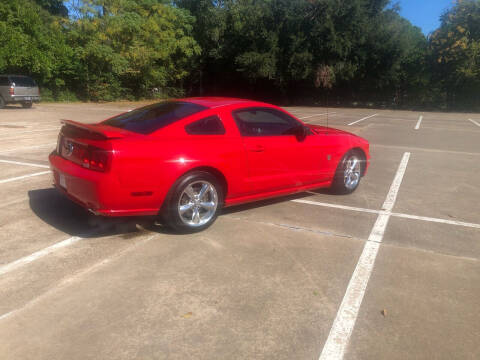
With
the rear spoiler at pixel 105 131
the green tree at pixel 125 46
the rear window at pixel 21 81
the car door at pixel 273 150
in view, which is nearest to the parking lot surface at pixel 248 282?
the car door at pixel 273 150

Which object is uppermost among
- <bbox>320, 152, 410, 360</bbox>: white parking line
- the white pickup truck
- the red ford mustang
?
the white pickup truck

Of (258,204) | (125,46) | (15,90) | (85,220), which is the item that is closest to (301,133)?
(258,204)

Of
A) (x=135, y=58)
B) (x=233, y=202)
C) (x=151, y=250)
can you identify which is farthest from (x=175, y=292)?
(x=135, y=58)

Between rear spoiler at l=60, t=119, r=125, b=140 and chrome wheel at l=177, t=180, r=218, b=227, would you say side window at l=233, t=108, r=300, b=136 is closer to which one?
chrome wheel at l=177, t=180, r=218, b=227

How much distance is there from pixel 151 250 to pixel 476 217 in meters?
4.32

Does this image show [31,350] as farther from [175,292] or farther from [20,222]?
[20,222]

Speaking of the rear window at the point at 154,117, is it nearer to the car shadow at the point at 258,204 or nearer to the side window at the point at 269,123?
the side window at the point at 269,123

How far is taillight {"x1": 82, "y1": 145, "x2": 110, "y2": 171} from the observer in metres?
4.16

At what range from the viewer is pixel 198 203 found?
478 cm

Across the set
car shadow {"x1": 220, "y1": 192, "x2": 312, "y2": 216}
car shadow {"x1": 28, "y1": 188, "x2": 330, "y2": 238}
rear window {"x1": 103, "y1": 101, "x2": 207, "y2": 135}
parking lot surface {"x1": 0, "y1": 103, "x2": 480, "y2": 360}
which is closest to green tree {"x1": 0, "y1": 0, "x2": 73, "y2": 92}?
parking lot surface {"x1": 0, "y1": 103, "x2": 480, "y2": 360}

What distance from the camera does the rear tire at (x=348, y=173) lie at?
6457 mm

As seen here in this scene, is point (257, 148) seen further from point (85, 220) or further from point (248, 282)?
point (85, 220)

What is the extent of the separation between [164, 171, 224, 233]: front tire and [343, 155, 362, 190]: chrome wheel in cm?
244

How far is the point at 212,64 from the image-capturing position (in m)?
45.3
